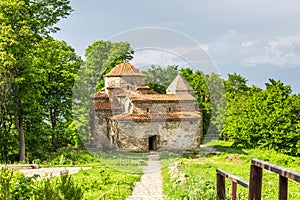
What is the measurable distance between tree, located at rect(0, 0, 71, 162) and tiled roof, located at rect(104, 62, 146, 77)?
4948 millimetres

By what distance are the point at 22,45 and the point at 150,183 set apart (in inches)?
449

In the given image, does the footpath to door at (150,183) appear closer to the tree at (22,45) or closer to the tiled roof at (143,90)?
the tiled roof at (143,90)

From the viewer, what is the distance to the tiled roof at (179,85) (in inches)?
727

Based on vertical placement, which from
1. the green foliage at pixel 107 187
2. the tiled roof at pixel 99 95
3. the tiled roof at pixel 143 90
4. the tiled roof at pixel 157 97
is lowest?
the green foliage at pixel 107 187

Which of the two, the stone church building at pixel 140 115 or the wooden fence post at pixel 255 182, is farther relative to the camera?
the stone church building at pixel 140 115

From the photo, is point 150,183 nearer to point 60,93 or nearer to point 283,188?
point 283,188

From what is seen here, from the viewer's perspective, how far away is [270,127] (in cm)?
2902

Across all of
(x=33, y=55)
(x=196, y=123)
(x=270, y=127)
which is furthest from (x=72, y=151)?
(x=270, y=127)

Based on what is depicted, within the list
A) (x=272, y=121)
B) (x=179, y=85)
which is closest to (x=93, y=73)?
(x=179, y=85)

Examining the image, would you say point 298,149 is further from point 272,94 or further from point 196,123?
point 196,123

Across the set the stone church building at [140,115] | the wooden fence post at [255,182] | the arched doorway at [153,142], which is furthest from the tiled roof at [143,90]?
the wooden fence post at [255,182]

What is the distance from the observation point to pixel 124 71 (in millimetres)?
18094

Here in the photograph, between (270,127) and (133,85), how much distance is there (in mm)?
13870

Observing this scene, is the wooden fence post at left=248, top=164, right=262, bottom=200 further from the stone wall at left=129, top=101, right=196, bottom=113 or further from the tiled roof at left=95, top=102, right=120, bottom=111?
the stone wall at left=129, top=101, right=196, bottom=113
